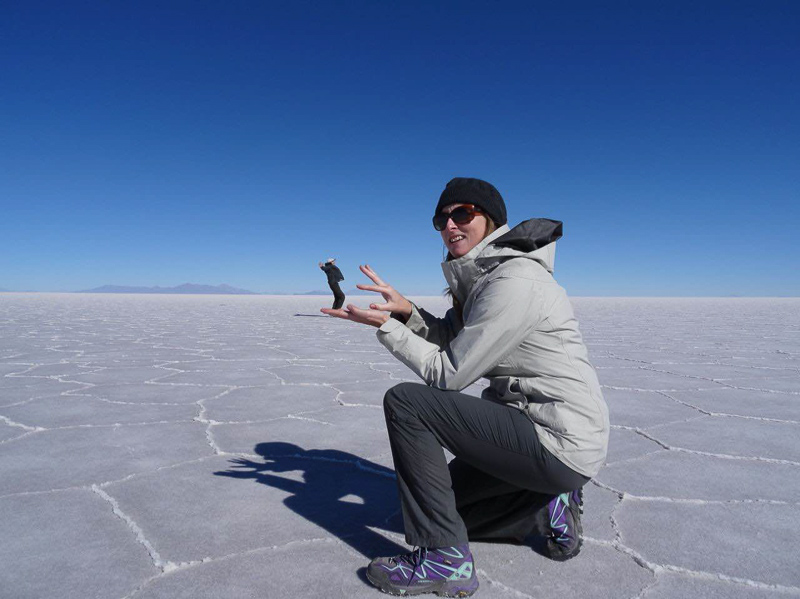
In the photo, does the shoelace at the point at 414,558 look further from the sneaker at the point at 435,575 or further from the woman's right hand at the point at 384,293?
the woman's right hand at the point at 384,293

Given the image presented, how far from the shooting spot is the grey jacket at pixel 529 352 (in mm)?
1225

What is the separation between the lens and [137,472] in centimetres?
206

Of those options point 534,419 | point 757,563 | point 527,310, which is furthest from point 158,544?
point 757,563

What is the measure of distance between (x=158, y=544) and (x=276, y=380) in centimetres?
251

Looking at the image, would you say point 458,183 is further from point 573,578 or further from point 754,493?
point 754,493

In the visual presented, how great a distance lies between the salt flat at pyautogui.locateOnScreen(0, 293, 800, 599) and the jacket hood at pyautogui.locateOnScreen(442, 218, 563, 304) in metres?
0.81

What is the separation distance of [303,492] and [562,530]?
938mm

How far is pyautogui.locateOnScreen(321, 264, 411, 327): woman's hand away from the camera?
1355 millimetres

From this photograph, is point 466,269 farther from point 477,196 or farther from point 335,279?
point 335,279

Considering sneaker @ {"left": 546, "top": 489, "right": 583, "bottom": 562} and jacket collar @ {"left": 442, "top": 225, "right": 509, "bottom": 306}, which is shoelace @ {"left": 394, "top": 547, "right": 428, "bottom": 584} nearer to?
sneaker @ {"left": 546, "top": 489, "right": 583, "bottom": 562}

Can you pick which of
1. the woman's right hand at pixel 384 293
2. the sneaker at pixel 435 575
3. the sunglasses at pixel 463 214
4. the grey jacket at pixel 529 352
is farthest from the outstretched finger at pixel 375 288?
the sneaker at pixel 435 575

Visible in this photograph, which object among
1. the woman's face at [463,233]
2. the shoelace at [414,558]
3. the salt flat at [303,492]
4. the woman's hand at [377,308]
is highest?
the woman's face at [463,233]

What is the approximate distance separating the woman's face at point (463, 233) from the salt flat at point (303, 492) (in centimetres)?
87

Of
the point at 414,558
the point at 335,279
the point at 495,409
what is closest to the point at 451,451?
the point at 495,409
